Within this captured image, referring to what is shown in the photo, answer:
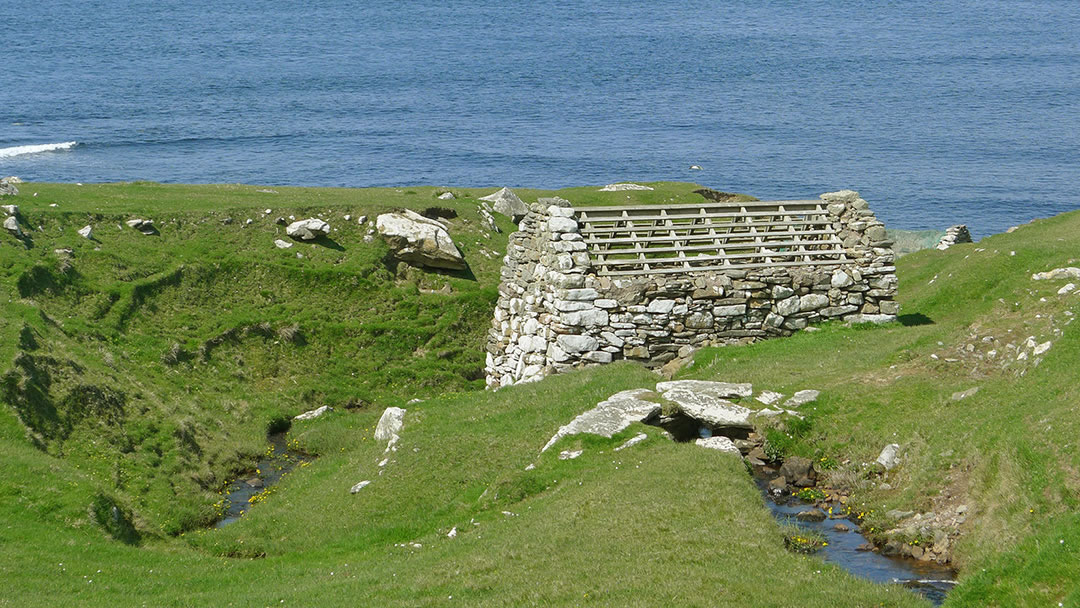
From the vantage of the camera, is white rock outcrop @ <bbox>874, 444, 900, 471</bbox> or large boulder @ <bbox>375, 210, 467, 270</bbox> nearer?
white rock outcrop @ <bbox>874, 444, 900, 471</bbox>

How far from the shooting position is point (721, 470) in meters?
24.4

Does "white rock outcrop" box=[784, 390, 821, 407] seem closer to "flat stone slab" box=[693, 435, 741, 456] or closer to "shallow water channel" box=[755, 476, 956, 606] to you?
"flat stone slab" box=[693, 435, 741, 456]

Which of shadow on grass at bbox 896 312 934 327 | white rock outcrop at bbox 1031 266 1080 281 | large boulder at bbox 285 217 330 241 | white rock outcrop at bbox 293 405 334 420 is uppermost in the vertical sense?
white rock outcrop at bbox 1031 266 1080 281

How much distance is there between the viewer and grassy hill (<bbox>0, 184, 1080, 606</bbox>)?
65.5ft

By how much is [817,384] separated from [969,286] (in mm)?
13894

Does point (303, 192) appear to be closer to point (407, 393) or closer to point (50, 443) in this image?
point (407, 393)

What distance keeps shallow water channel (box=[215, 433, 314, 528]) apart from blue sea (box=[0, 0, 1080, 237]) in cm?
5987

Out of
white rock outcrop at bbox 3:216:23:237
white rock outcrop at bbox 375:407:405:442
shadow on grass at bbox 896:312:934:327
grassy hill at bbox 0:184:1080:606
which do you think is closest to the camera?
grassy hill at bbox 0:184:1080:606

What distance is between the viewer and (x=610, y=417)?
27828 millimetres

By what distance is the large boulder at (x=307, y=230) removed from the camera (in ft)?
158

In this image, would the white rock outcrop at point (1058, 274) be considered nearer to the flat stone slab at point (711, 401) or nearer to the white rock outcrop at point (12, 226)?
the flat stone slab at point (711, 401)

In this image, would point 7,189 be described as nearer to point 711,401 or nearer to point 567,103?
point 711,401

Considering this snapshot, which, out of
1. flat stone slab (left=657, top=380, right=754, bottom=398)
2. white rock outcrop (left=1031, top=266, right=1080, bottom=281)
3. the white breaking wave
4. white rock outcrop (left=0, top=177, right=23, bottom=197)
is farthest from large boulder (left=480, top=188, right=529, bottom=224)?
the white breaking wave

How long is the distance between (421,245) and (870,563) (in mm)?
29821
